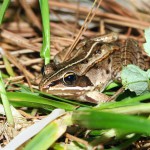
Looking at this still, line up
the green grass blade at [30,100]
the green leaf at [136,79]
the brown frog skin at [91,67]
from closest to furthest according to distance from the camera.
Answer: the green leaf at [136,79] → the green grass blade at [30,100] → the brown frog skin at [91,67]

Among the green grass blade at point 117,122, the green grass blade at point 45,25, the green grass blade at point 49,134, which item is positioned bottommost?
the green grass blade at point 49,134

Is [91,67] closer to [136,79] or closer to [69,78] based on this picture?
[69,78]

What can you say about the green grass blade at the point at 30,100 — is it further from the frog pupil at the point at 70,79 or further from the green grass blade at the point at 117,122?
the green grass blade at the point at 117,122

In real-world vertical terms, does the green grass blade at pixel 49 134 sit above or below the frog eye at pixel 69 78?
below

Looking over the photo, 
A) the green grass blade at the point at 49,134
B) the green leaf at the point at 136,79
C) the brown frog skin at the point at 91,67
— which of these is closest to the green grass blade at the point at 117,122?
the green grass blade at the point at 49,134

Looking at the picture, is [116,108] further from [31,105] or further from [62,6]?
[62,6]

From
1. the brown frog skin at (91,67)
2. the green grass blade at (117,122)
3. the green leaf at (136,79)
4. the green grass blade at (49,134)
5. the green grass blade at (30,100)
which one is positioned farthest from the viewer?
the brown frog skin at (91,67)

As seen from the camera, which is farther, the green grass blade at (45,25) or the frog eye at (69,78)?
the frog eye at (69,78)
